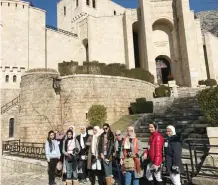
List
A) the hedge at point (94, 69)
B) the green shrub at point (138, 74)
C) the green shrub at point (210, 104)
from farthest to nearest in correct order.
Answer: the green shrub at point (138, 74)
the hedge at point (94, 69)
the green shrub at point (210, 104)

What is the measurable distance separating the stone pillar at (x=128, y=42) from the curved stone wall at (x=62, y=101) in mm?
11962

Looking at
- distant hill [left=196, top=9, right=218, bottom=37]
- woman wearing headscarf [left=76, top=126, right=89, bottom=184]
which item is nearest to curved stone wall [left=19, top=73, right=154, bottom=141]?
woman wearing headscarf [left=76, top=126, right=89, bottom=184]

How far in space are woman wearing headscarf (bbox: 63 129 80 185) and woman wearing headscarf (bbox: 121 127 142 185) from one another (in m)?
1.64

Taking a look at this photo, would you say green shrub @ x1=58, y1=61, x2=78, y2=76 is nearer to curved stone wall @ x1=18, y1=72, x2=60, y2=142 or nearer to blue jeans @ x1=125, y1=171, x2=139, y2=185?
curved stone wall @ x1=18, y1=72, x2=60, y2=142

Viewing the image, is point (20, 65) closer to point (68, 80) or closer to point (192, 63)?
point (68, 80)

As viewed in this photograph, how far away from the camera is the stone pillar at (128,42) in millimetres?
29734

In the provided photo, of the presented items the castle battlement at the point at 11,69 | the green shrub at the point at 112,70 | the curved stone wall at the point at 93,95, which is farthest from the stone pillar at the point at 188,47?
the castle battlement at the point at 11,69

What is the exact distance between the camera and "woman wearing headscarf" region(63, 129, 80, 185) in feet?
21.1

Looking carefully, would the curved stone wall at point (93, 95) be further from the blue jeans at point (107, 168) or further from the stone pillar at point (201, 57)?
→ the stone pillar at point (201, 57)

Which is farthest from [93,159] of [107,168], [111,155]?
[111,155]

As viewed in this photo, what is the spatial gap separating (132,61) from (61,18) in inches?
825

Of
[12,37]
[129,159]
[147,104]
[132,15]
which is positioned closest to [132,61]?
[132,15]

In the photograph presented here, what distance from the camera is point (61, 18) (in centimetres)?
4378

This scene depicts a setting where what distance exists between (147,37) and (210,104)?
22.1 metres
